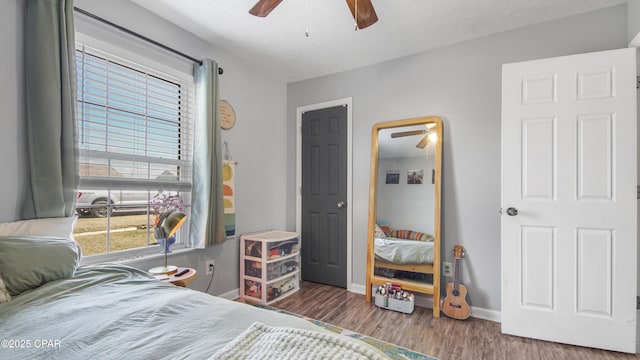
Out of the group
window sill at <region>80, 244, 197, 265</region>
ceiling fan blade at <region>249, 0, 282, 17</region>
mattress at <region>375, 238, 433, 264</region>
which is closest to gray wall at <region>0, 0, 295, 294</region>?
window sill at <region>80, 244, 197, 265</region>

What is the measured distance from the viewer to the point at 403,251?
2838 millimetres

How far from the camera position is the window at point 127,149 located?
1.93 m

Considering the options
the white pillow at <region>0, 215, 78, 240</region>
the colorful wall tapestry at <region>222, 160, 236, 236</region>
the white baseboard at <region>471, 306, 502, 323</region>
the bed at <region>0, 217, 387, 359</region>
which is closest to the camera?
the bed at <region>0, 217, 387, 359</region>

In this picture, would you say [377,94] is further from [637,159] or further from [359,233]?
[637,159]

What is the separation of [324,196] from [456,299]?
1661mm

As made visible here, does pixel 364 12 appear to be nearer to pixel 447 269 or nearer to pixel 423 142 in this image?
pixel 423 142

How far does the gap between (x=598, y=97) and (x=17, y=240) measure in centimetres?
357

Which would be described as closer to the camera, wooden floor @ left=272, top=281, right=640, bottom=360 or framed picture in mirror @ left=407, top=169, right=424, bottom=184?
wooden floor @ left=272, top=281, right=640, bottom=360

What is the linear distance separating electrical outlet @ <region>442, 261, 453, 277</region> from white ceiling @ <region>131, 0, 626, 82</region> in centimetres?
204

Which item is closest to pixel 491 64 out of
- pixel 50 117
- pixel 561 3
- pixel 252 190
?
pixel 561 3

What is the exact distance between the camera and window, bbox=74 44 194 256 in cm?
193

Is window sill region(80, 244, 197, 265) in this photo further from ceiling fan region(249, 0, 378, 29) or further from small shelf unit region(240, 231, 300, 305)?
ceiling fan region(249, 0, 378, 29)

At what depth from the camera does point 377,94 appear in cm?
310

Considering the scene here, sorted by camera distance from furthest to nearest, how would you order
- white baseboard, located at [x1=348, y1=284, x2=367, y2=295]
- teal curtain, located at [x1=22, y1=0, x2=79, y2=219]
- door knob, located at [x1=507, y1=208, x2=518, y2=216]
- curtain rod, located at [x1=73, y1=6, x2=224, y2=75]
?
white baseboard, located at [x1=348, y1=284, x2=367, y2=295] < door knob, located at [x1=507, y1=208, x2=518, y2=216] < curtain rod, located at [x1=73, y1=6, x2=224, y2=75] < teal curtain, located at [x1=22, y1=0, x2=79, y2=219]
